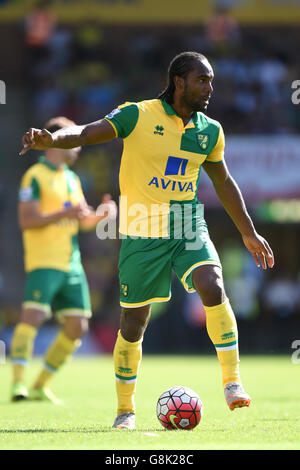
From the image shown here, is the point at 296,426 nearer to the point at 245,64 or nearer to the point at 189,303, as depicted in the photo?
the point at 189,303

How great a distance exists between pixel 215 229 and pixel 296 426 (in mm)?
17373

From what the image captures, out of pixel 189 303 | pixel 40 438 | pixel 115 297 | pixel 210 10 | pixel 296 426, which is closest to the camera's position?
pixel 40 438

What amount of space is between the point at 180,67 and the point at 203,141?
1.66ft

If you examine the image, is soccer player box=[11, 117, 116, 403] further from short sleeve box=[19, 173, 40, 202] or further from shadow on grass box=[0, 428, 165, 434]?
shadow on grass box=[0, 428, 165, 434]

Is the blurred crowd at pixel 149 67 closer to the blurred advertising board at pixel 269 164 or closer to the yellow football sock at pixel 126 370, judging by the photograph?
the blurred advertising board at pixel 269 164

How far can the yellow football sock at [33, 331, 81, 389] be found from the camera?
8.63 metres

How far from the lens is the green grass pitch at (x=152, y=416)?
4957mm

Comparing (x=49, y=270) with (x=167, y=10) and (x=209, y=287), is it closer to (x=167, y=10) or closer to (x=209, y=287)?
(x=209, y=287)

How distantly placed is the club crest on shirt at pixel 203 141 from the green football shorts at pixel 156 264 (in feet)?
2.00

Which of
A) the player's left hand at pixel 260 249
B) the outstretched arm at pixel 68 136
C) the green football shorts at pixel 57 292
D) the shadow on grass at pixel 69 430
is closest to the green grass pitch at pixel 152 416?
the shadow on grass at pixel 69 430

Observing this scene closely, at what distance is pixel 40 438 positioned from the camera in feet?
17.3

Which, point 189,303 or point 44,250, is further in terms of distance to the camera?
point 189,303

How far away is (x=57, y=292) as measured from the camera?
28.8ft
